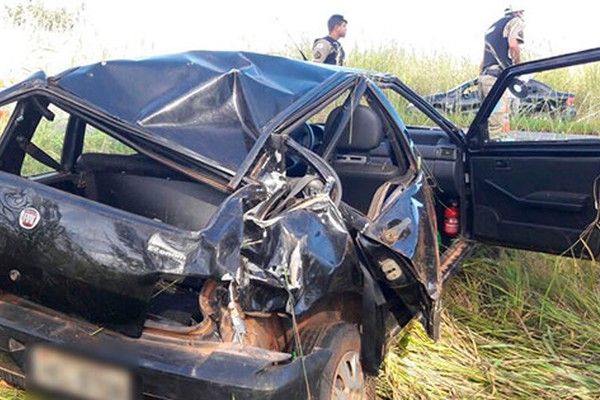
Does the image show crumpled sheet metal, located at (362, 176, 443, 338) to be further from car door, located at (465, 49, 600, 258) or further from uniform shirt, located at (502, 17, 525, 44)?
uniform shirt, located at (502, 17, 525, 44)

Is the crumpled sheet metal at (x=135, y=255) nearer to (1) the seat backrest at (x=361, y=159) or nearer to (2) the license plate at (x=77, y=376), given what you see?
(2) the license plate at (x=77, y=376)

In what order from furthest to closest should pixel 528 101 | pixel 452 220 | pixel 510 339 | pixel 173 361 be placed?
pixel 528 101 < pixel 452 220 < pixel 510 339 < pixel 173 361

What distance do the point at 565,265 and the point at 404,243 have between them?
74.8 inches

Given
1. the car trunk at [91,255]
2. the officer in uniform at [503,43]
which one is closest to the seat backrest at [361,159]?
the car trunk at [91,255]

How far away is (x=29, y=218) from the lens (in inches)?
80.5

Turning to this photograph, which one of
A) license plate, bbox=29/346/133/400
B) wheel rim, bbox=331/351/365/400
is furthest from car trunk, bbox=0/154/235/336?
wheel rim, bbox=331/351/365/400

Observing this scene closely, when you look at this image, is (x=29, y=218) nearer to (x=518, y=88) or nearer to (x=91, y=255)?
(x=91, y=255)

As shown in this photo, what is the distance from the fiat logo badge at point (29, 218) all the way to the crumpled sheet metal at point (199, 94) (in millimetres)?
525

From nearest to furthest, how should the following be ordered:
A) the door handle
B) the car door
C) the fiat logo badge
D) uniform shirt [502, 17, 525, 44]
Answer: the fiat logo badge < the car door < the door handle < uniform shirt [502, 17, 525, 44]

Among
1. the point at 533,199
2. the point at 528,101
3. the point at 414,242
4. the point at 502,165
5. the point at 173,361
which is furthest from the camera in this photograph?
the point at 528,101

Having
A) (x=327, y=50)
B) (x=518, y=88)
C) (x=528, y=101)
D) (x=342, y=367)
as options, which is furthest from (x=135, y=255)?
(x=327, y=50)

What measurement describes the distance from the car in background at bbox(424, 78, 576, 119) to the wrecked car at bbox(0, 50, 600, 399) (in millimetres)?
2768

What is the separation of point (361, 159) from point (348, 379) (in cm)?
147

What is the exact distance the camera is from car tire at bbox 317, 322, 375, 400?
211 centimetres
